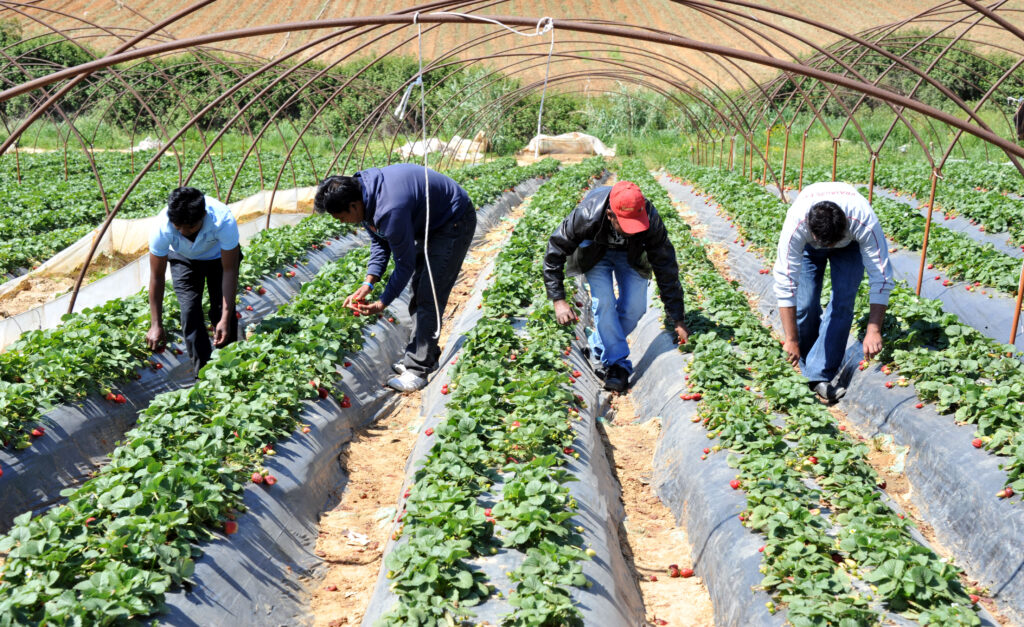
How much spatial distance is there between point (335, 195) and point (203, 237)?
3.49 feet

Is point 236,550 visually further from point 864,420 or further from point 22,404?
point 864,420

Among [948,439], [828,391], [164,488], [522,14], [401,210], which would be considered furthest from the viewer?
[522,14]

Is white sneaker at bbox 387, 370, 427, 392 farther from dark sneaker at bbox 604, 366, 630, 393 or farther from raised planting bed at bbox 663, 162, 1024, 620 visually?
raised planting bed at bbox 663, 162, 1024, 620

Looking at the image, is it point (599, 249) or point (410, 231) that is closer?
point (410, 231)

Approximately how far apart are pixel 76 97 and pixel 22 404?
39104 millimetres

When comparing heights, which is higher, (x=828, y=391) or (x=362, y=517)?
(x=828, y=391)

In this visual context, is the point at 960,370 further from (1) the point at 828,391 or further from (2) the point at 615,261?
(2) the point at 615,261

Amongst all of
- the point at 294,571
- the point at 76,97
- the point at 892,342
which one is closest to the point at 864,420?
the point at 892,342

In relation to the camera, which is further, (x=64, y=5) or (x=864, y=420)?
(x=64, y=5)

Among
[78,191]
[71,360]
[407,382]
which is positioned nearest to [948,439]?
[407,382]

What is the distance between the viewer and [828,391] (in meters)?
6.05

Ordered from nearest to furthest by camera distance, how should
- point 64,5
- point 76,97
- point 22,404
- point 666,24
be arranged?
1. point 22,404
2. point 76,97
3. point 64,5
4. point 666,24

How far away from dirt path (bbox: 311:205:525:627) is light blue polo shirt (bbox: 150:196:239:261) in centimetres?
170

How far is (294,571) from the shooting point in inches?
159
